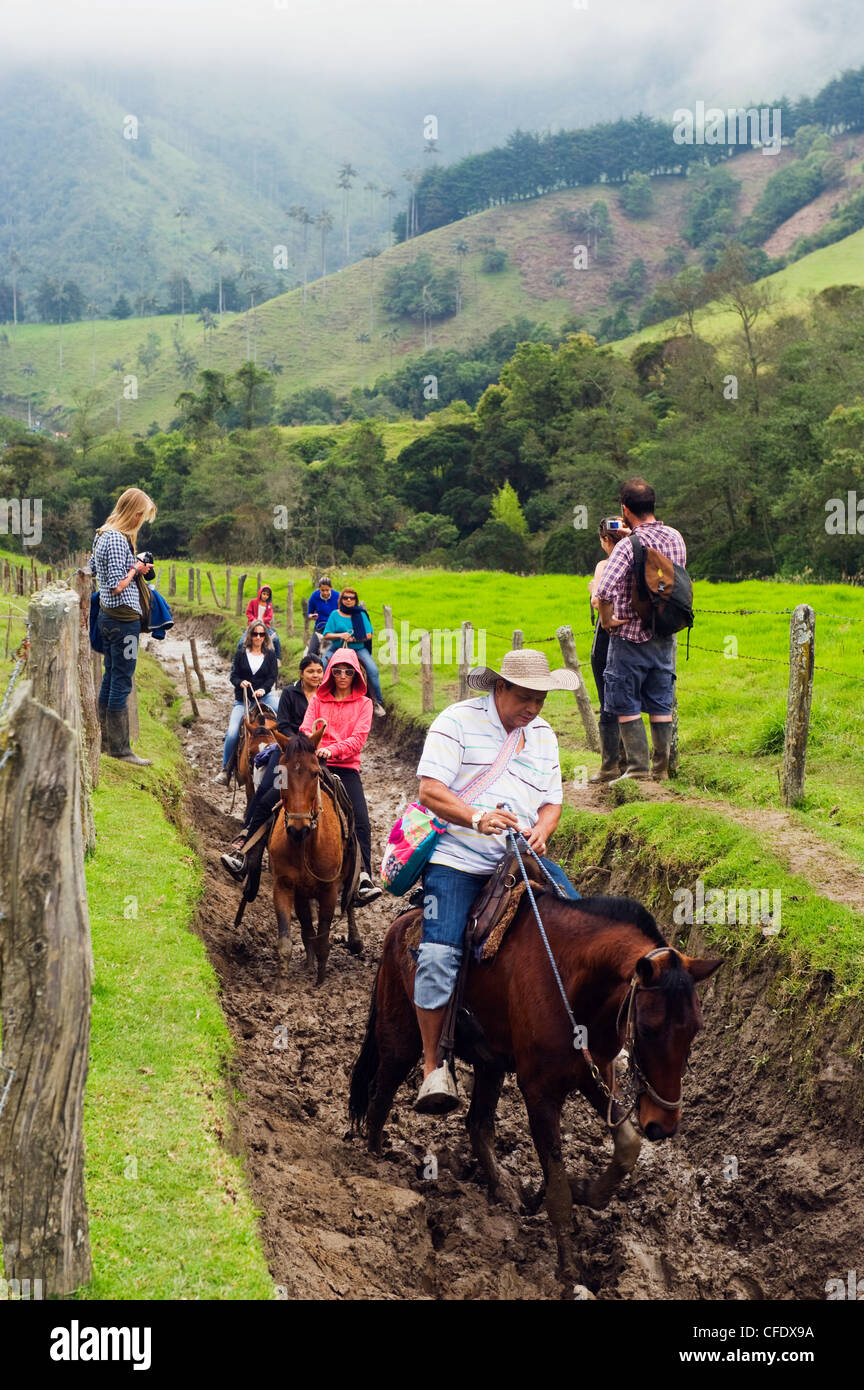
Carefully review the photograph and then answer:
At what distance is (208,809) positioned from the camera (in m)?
14.6

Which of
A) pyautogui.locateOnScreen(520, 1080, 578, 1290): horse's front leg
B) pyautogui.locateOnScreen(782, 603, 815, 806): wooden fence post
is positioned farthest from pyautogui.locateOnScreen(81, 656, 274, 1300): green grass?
pyautogui.locateOnScreen(782, 603, 815, 806): wooden fence post

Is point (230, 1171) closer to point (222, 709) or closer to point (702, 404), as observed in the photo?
point (222, 709)

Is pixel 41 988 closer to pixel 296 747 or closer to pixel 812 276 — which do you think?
pixel 296 747

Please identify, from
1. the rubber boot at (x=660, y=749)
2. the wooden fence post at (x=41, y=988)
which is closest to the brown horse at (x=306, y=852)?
the rubber boot at (x=660, y=749)

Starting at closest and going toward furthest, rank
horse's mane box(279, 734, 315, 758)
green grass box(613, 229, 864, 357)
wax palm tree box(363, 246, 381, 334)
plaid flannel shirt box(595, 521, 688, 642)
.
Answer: horse's mane box(279, 734, 315, 758)
plaid flannel shirt box(595, 521, 688, 642)
green grass box(613, 229, 864, 357)
wax palm tree box(363, 246, 381, 334)

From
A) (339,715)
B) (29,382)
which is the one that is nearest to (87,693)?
(339,715)

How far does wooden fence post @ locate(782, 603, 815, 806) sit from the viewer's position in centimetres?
936

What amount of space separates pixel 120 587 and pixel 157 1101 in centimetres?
590

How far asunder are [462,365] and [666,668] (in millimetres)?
106768

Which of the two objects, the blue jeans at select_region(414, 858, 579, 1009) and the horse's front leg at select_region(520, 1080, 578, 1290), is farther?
the blue jeans at select_region(414, 858, 579, 1009)

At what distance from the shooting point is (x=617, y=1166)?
5.19 m

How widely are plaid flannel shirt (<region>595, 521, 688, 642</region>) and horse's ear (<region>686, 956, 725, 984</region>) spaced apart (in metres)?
5.41

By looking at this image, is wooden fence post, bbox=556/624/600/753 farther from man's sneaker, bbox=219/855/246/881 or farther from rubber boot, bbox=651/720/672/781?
man's sneaker, bbox=219/855/246/881
